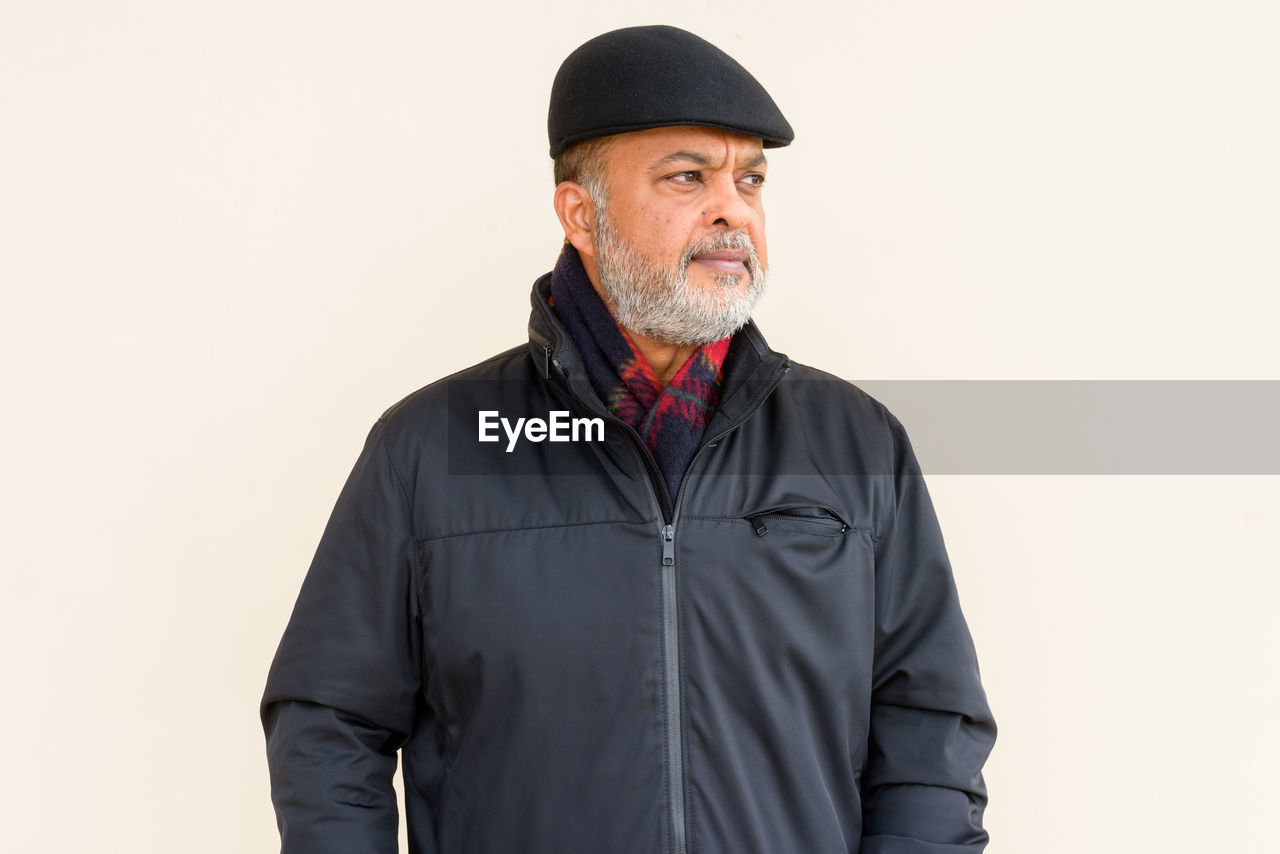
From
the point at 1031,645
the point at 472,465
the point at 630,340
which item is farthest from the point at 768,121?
the point at 1031,645

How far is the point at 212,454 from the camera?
2.34 metres

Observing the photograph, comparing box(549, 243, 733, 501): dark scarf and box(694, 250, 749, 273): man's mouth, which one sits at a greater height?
box(694, 250, 749, 273): man's mouth

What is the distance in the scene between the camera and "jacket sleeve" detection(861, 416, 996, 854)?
1.75 meters

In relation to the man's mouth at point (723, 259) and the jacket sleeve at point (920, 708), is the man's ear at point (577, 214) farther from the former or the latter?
the jacket sleeve at point (920, 708)

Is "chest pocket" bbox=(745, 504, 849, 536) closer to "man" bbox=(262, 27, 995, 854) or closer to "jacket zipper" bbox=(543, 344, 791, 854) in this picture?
"man" bbox=(262, 27, 995, 854)

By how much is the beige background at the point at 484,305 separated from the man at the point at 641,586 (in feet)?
2.01

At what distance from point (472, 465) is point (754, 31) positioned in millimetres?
1173

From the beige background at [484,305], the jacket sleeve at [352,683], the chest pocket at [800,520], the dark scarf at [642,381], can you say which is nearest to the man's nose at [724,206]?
the dark scarf at [642,381]

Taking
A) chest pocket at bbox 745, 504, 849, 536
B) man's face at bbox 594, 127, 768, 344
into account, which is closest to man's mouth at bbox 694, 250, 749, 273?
man's face at bbox 594, 127, 768, 344

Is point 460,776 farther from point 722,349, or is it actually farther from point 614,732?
point 722,349

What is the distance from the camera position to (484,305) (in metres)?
2.45

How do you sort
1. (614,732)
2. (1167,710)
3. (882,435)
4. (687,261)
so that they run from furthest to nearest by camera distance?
1. (1167,710)
2. (882,435)
3. (687,261)
4. (614,732)

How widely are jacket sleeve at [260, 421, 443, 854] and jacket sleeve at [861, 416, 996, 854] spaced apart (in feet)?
2.07

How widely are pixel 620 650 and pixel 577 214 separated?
0.66 meters
